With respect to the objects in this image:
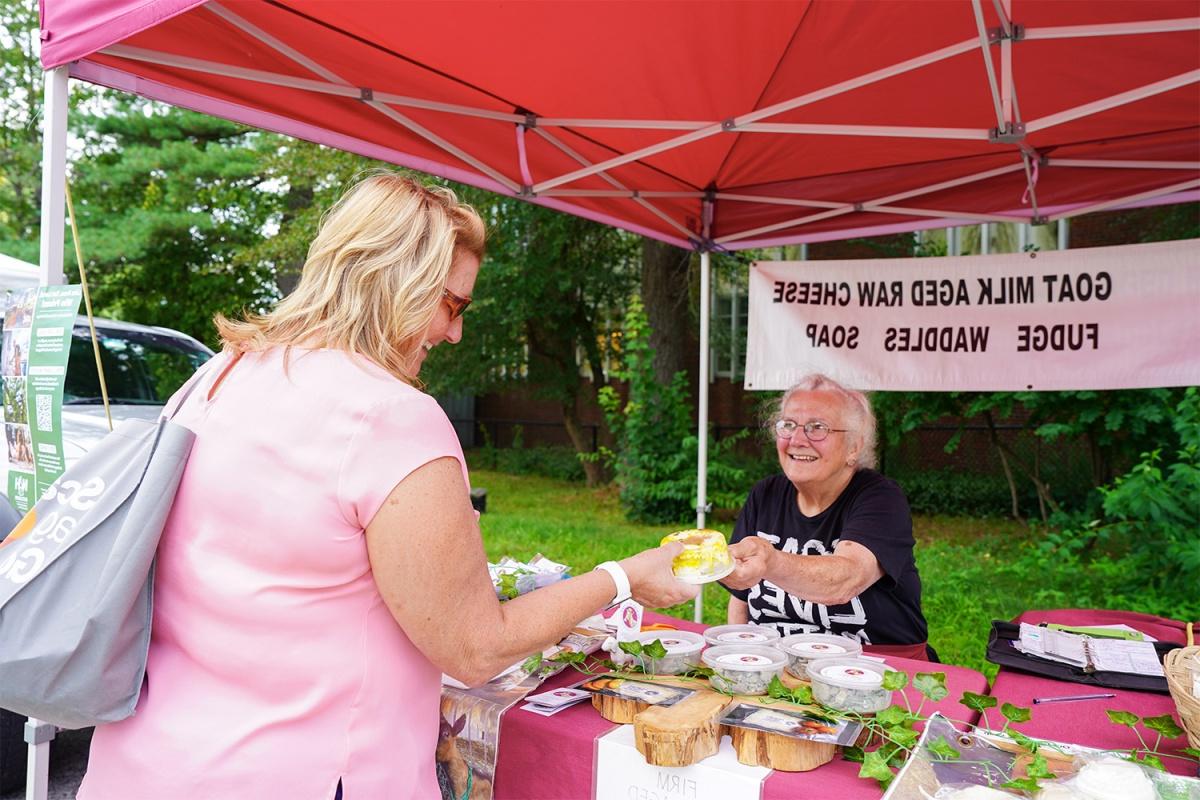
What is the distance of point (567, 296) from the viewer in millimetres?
13117

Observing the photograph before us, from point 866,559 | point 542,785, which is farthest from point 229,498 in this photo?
point 866,559

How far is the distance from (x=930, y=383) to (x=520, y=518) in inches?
263

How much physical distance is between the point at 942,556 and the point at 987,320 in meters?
4.81

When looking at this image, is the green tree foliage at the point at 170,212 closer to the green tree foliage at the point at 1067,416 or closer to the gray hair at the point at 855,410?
the green tree foliage at the point at 1067,416

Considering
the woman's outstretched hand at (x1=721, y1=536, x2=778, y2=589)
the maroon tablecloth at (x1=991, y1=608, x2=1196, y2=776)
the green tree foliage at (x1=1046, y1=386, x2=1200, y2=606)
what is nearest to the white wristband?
the woman's outstretched hand at (x1=721, y1=536, x2=778, y2=589)

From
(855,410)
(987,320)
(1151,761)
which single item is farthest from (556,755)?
(987,320)

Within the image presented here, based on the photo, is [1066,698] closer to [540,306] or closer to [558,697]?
[558,697]

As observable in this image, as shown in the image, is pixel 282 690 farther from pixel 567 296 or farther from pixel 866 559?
pixel 567 296

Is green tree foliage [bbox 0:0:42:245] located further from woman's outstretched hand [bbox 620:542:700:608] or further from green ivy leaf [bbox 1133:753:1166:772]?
green ivy leaf [bbox 1133:753:1166:772]

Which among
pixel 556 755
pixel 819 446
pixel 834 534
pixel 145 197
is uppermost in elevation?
pixel 145 197

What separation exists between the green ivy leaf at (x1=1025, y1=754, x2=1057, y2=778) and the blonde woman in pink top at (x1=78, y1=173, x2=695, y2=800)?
84 cm

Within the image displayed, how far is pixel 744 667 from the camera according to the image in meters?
1.74

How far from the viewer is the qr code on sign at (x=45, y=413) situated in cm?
216

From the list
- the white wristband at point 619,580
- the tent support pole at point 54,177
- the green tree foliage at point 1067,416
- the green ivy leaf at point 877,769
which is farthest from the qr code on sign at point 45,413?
the green tree foliage at point 1067,416
